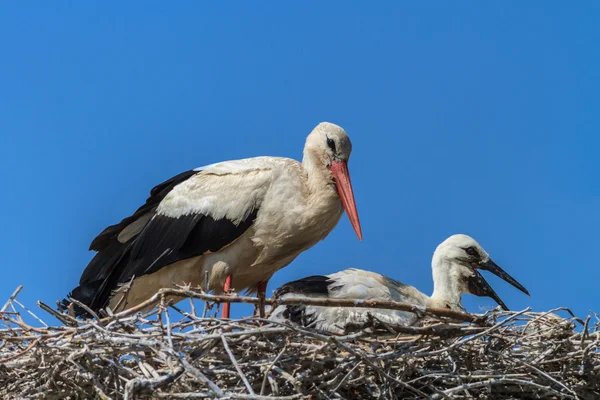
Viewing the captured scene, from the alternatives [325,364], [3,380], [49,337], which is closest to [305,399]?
[325,364]

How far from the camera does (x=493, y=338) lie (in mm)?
4367

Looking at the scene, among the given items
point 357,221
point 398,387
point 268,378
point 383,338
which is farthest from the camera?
point 357,221

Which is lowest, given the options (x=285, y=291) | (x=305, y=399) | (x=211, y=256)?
(x=305, y=399)

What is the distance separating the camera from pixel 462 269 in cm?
629

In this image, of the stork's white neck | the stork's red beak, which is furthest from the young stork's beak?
the stork's red beak

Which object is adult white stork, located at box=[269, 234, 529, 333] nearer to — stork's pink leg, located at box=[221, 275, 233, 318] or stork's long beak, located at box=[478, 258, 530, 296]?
stork's long beak, located at box=[478, 258, 530, 296]

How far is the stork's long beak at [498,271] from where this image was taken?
641 centimetres

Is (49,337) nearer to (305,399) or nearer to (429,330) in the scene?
(305,399)

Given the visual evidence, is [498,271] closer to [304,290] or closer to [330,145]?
[330,145]

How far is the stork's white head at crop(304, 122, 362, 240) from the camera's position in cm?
605

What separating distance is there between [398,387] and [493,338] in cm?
50

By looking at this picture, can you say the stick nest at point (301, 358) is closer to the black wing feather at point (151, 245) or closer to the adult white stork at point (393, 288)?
the adult white stork at point (393, 288)

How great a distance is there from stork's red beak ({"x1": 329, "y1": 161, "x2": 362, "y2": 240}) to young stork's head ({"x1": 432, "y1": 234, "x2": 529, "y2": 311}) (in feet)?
2.16

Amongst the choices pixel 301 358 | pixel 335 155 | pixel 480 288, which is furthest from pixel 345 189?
pixel 301 358
